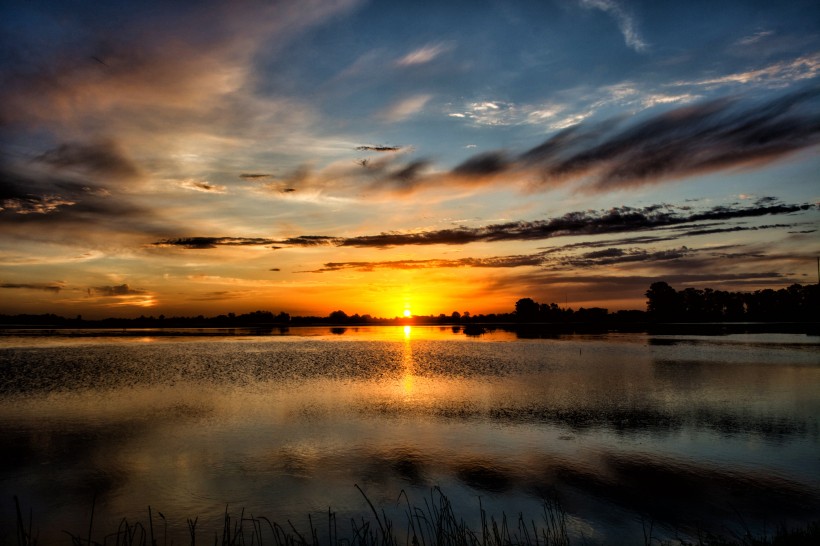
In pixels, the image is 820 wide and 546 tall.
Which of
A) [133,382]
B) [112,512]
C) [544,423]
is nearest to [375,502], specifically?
[112,512]

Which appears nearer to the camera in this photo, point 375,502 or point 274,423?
point 375,502

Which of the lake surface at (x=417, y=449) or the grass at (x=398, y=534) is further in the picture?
the lake surface at (x=417, y=449)

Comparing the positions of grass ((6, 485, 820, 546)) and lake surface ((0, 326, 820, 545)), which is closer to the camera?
grass ((6, 485, 820, 546))

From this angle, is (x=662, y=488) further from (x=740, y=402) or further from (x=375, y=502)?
(x=740, y=402)

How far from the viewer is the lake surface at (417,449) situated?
54.3 feet

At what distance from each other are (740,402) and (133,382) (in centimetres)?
4850

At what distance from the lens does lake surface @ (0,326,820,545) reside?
16.6m

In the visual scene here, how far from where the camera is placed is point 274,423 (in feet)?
95.7

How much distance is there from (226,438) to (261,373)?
27.0 m

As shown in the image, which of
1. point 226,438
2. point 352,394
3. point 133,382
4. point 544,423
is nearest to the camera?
point 226,438

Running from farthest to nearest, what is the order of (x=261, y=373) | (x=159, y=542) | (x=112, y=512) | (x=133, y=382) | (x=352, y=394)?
(x=261, y=373)
(x=133, y=382)
(x=352, y=394)
(x=112, y=512)
(x=159, y=542)

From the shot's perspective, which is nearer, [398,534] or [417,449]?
[398,534]

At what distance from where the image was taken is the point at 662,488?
1809 centimetres

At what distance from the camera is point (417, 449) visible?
2375cm
